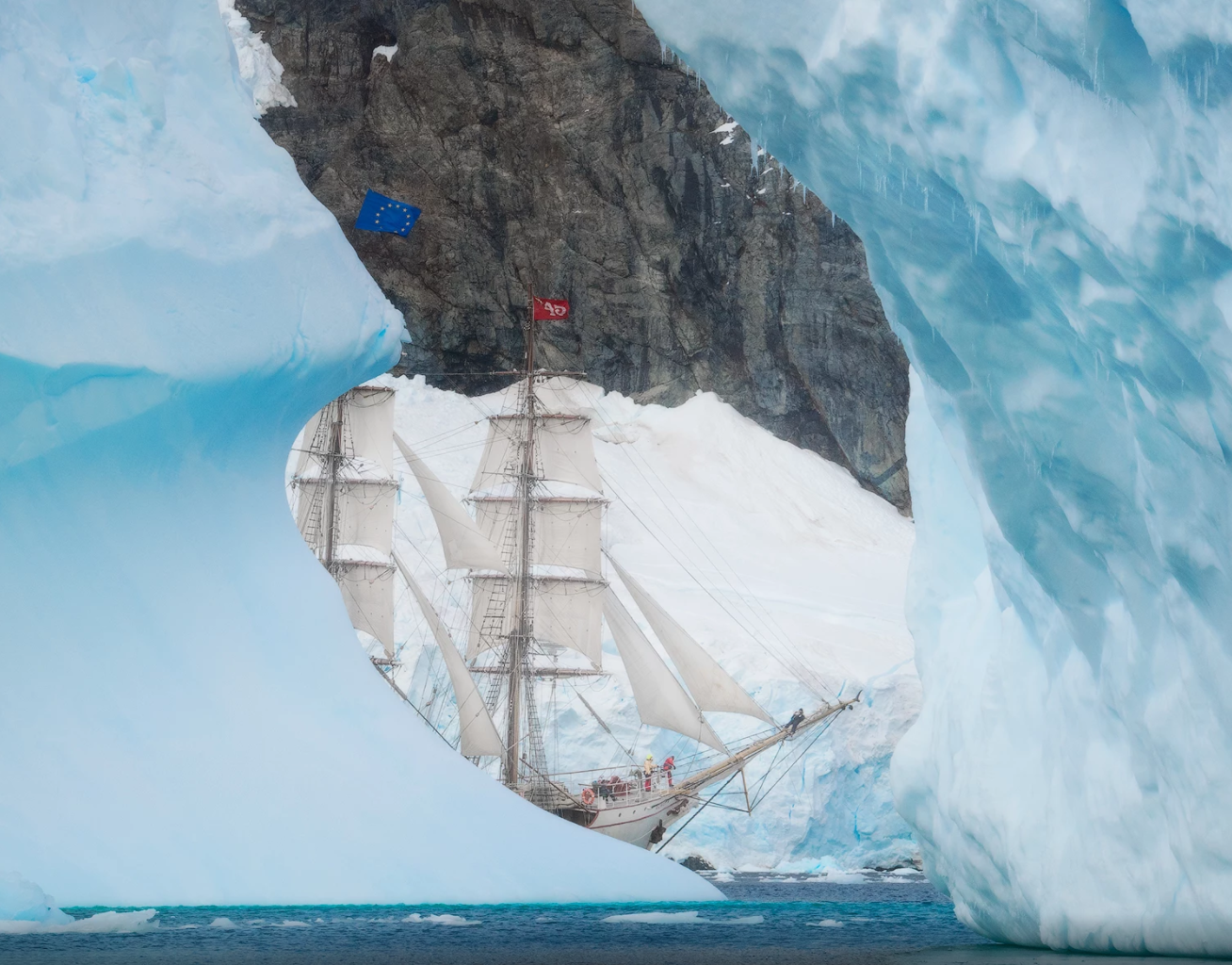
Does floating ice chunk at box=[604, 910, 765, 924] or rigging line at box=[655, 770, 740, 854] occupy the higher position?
rigging line at box=[655, 770, 740, 854]

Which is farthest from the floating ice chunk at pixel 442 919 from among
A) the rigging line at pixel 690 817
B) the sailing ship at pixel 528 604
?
the rigging line at pixel 690 817

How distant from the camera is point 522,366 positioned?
46.4 metres

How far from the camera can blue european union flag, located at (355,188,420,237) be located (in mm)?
17156

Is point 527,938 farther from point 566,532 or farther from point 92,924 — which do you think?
point 566,532

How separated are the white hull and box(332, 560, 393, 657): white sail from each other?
7266 millimetres

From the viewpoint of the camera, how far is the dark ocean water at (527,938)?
37.4 ft

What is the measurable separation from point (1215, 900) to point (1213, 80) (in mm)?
4423

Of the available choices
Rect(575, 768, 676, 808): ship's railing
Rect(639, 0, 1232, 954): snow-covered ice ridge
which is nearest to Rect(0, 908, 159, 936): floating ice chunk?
Rect(639, 0, 1232, 954): snow-covered ice ridge

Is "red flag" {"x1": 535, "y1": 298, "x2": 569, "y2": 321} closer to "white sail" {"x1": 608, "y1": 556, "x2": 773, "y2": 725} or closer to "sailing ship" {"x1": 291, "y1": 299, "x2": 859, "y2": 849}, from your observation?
"sailing ship" {"x1": 291, "y1": 299, "x2": 859, "y2": 849}

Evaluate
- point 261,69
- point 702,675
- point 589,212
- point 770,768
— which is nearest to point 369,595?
point 702,675

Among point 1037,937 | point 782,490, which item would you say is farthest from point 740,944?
point 782,490

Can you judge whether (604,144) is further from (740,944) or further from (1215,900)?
(1215,900)

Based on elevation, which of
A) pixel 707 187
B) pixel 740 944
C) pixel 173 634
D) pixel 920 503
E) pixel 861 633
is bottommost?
pixel 740 944

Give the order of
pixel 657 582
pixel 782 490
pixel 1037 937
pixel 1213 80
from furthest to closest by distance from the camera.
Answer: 1. pixel 782 490
2. pixel 657 582
3. pixel 1037 937
4. pixel 1213 80
